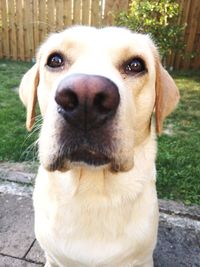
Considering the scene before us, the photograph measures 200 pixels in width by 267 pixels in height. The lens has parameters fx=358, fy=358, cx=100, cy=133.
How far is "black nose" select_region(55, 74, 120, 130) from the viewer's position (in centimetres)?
147

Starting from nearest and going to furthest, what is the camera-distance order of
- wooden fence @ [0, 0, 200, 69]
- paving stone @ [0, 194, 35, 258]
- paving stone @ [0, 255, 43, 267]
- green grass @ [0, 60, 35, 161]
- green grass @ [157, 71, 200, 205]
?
paving stone @ [0, 255, 43, 267], paving stone @ [0, 194, 35, 258], green grass @ [157, 71, 200, 205], green grass @ [0, 60, 35, 161], wooden fence @ [0, 0, 200, 69]

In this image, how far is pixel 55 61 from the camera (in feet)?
6.82

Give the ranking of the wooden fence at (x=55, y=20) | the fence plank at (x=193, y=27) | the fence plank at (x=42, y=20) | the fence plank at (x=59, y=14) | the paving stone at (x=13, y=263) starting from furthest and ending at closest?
the fence plank at (x=42, y=20), the fence plank at (x=59, y=14), the wooden fence at (x=55, y=20), the fence plank at (x=193, y=27), the paving stone at (x=13, y=263)

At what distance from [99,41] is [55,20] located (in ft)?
26.4

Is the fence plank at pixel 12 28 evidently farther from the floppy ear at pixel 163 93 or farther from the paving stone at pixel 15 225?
the floppy ear at pixel 163 93

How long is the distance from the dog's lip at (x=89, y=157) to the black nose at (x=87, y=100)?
15cm

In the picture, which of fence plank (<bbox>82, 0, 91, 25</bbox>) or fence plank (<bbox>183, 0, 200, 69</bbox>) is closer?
fence plank (<bbox>183, 0, 200, 69</bbox>)

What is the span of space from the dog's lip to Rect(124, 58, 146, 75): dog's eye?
0.58m

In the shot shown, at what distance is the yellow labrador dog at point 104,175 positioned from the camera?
6.48 feet

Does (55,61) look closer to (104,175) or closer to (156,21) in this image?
(104,175)

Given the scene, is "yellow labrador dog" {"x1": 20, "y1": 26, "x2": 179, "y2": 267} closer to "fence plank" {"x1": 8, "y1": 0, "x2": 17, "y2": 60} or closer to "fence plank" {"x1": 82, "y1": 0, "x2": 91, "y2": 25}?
"fence plank" {"x1": 82, "y1": 0, "x2": 91, "y2": 25}

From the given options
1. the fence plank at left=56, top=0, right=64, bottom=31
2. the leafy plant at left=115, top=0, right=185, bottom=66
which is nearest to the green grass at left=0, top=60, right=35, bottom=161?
the fence plank at left=56, top=0, right=64, bottom=31

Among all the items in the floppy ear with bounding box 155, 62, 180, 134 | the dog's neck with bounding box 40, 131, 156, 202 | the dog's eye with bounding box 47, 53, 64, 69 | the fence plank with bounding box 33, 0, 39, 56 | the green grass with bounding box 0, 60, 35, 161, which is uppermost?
the dog's eye with bounding box 47, 53, 64, 69

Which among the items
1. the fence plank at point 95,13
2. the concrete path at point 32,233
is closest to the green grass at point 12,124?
the concrete path at point 32,233
